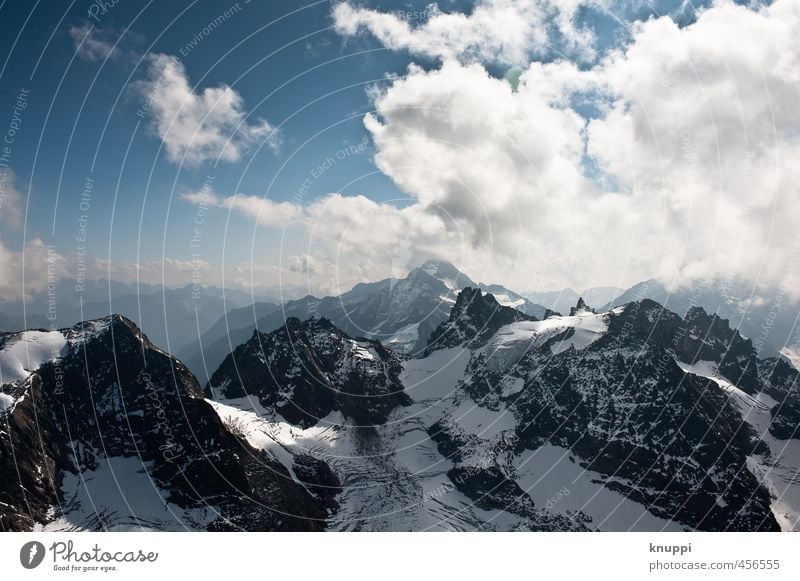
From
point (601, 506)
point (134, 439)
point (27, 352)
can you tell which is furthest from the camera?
point (601, 506)

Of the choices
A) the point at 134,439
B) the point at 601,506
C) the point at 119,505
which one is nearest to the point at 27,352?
the point at 134,439

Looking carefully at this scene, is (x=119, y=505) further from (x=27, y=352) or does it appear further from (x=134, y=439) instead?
(x=27, y=352)

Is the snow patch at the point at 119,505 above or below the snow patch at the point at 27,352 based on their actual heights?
below

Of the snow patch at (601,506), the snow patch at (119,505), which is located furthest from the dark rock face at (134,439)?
the snow patch at (601,506)

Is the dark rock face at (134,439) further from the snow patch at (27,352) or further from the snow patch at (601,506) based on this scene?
the snow patch at (601,506)

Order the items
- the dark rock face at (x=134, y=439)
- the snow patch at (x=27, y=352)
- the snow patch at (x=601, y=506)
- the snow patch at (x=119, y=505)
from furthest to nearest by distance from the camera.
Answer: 1. the snow patch at (x=601, y=506)
2. the snow patch at (x=27, y=352)
3. the dark rock face at (x=134, y=439)
4. the snow patch at (x=119, y=505)

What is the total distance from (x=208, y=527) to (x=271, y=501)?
20.2 metres

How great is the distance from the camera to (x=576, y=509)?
18838 cm

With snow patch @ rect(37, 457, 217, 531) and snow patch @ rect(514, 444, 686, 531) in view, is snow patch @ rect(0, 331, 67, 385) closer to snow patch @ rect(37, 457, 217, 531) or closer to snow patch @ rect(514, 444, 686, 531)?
snow patch @ rect(37, 457, 217, 531)

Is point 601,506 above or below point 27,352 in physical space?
below

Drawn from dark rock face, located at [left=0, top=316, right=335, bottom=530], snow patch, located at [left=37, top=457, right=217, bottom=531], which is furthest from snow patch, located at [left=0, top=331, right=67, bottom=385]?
snow patch, located at [left=37, top=457, right=217, bottom=531]

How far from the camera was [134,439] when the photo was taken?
Result: 513ft

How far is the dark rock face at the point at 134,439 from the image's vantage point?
134 m

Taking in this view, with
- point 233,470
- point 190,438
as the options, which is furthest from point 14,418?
point 233,470
